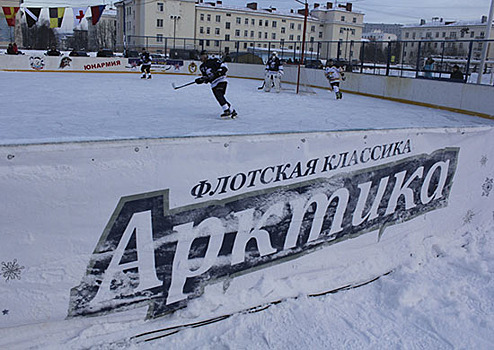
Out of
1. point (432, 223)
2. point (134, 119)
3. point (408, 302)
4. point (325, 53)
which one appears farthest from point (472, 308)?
point (325, 53)

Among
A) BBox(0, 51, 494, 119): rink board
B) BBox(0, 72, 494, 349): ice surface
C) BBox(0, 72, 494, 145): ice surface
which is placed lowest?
BBox(0, 72, 494, 349): ice surface

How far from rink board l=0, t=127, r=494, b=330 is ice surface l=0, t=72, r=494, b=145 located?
2.88 metres

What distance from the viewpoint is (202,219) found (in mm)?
2723

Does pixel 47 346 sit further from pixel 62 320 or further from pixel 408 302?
pixel 408 302

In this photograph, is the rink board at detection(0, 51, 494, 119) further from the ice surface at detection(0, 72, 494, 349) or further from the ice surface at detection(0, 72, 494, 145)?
the ice surface at detection(0, 72, 494, 349)

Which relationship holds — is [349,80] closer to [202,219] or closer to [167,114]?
[167,114]

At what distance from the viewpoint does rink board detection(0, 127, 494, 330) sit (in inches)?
89.4

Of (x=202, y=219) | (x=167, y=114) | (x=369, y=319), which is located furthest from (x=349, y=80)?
(x=202, y=219)

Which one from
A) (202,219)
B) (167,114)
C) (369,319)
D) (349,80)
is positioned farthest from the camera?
(349,80)

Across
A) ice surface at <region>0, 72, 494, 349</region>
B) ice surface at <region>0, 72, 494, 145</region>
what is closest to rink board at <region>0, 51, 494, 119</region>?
ice surface at <region>0, 72, 494, 145</region>

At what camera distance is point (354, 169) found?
3.35 meters

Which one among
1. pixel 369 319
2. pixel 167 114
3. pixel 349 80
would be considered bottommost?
pixel 369 319

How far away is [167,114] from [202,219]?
283 inches

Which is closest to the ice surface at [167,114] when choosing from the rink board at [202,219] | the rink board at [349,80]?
the rink board at [349,80]
